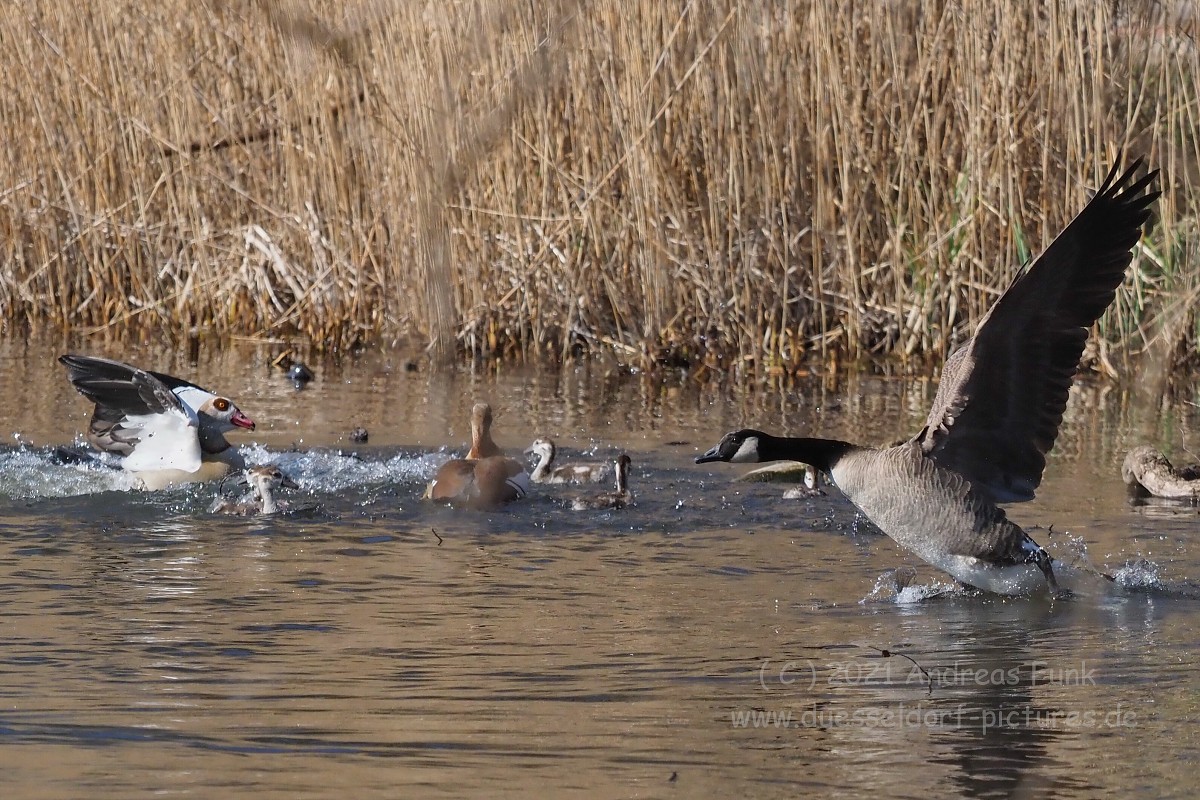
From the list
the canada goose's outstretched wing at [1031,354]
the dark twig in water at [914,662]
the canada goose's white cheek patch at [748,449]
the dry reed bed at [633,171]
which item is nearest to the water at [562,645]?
the dark twig in water at [914,662]

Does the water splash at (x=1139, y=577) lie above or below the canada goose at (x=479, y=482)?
below

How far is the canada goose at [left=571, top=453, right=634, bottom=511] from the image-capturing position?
7.62 metres

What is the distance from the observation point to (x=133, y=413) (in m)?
8.54

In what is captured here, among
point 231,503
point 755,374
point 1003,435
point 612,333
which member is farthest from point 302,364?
point 1003,435

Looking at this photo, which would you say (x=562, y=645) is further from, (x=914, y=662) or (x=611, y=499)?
(x=611, y=499)

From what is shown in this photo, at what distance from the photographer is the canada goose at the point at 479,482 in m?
7.63

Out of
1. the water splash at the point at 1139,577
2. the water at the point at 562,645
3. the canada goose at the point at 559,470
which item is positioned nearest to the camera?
the water at the point at 562,645

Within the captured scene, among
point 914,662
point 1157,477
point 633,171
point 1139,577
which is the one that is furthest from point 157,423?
point 1157,477

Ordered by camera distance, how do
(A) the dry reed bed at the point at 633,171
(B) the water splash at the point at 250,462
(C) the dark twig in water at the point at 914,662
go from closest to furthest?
(C) the dark twig in water at the point at 914,662 < (B) the water splash at the point at 250,462 < (A) the dry reed bed at the point at 633,171

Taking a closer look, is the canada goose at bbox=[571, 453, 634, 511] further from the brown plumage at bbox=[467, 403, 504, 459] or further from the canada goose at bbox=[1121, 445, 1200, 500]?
the canada goose at bbox=[1121, 445, 1200, 500]

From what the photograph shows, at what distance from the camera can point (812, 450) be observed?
6.31 meters

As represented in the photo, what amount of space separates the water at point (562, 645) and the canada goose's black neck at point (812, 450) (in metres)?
0.45

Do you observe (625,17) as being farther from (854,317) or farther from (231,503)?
(231,503)

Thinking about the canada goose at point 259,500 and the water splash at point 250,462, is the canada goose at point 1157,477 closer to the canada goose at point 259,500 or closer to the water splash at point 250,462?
the water splash at point 250,462
